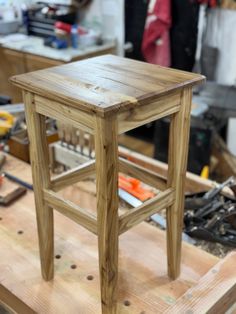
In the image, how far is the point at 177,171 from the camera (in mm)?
958

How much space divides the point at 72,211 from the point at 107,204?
0.49 feet

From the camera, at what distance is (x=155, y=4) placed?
8.56 feet

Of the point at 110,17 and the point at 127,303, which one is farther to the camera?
the point at 110,17

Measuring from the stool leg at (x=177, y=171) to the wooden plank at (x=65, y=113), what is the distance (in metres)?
0.23

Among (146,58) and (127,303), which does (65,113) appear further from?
(146,58)

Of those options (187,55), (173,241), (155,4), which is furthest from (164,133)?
(173,241)

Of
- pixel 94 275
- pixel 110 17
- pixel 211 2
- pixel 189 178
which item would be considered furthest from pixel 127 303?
pixel 110 17

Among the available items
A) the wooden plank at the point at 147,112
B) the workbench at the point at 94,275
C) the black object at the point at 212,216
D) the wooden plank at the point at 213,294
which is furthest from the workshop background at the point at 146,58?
the wooden plank at the point at 147,112

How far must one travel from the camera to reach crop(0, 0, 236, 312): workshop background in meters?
1.47

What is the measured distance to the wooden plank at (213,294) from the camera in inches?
34.5

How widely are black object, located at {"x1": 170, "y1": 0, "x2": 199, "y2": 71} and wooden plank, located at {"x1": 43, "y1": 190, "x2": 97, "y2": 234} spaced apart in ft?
6.50

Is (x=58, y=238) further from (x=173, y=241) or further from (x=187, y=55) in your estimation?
(x=187, y=55)

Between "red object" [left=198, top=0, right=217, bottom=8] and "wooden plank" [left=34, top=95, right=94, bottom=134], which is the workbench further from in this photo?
"red object" [left=198, top=0, right=217, bottom=8]

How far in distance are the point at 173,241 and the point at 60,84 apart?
488 millimetres
